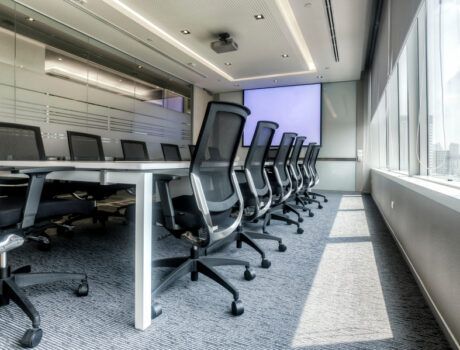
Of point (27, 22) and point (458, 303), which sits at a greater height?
point (27, 22)

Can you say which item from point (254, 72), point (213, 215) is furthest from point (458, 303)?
point (254, 72)

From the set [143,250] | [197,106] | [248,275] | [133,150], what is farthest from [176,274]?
[197,106]

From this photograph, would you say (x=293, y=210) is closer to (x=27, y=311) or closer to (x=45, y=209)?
(x=45, y=209)

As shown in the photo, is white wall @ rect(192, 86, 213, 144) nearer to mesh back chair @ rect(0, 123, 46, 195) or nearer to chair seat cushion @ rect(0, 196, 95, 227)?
mesh back chair @ rect(0, 123, 46, 195)

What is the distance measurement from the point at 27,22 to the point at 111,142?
2.23 m

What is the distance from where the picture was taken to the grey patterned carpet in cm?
123

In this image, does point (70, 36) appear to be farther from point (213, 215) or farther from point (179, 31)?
point (213, 215)

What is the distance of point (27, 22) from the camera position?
4.24 m

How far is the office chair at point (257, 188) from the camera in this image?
2.19 metres

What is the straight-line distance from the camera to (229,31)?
187 inches

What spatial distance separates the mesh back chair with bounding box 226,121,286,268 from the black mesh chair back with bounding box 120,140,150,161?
189cm

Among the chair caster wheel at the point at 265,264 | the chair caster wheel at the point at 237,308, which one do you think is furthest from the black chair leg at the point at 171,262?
the chair caster wheel at the point at 265,264

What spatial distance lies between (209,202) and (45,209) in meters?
0.86

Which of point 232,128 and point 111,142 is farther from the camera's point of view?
point 111,142
